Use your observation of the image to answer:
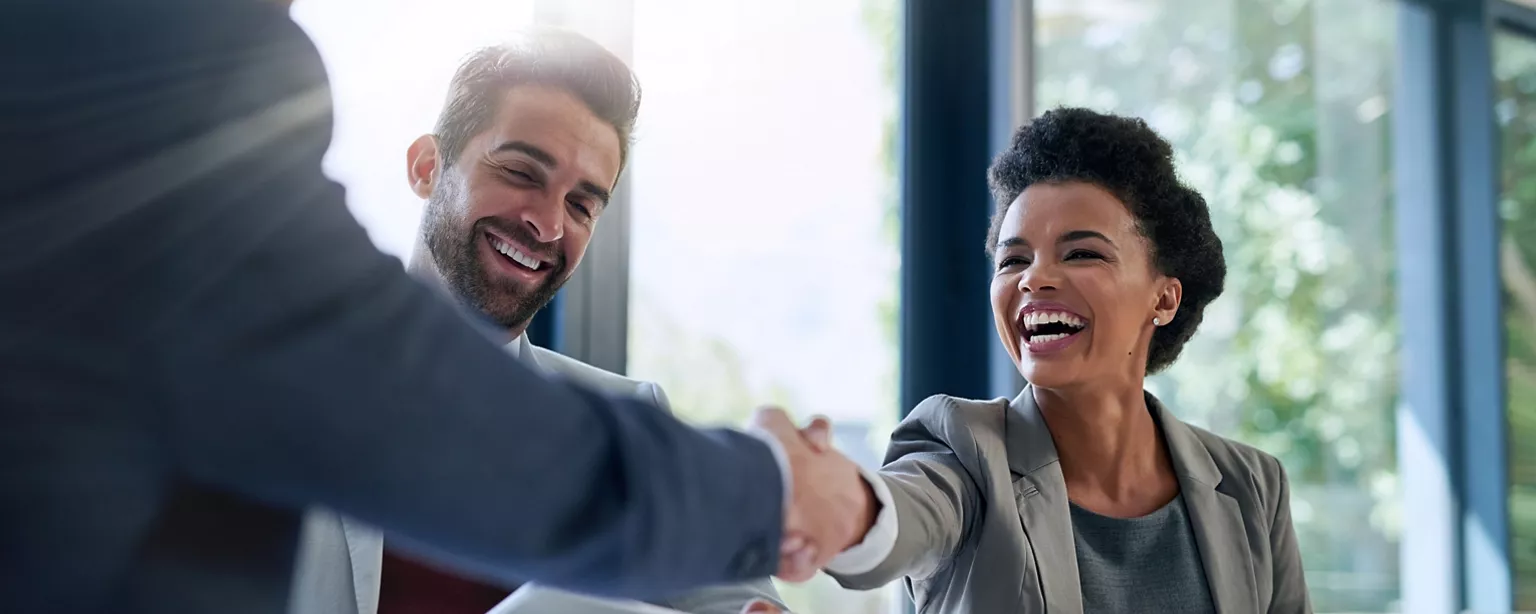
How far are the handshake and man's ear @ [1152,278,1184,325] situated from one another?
859 mm

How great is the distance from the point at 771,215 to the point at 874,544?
1.24 metres

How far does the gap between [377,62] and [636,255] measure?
544 millimetres

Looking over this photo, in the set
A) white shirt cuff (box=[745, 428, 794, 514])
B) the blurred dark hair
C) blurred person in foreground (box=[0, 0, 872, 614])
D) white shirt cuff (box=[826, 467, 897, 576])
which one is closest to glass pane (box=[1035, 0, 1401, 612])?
the blurred dark hair

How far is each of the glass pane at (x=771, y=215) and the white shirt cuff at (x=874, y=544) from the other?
100cm

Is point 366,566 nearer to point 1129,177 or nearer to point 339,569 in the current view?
point 339,569

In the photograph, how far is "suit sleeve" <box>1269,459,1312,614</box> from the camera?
174 centimetres

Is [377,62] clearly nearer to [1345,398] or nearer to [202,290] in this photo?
[202,290]

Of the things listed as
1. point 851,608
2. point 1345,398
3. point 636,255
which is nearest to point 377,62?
point 636,255

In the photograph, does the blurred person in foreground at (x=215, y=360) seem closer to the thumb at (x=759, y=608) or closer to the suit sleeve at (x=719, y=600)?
the thumb at (x=759, y=608)

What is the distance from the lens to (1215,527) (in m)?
1.69

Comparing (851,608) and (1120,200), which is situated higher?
(1120,200)

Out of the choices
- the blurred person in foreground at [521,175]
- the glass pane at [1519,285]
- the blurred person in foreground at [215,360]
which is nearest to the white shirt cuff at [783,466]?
the blurred person in foreground at [215,360]

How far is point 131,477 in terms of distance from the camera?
1.94 feet

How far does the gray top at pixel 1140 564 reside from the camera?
161 centimetres
